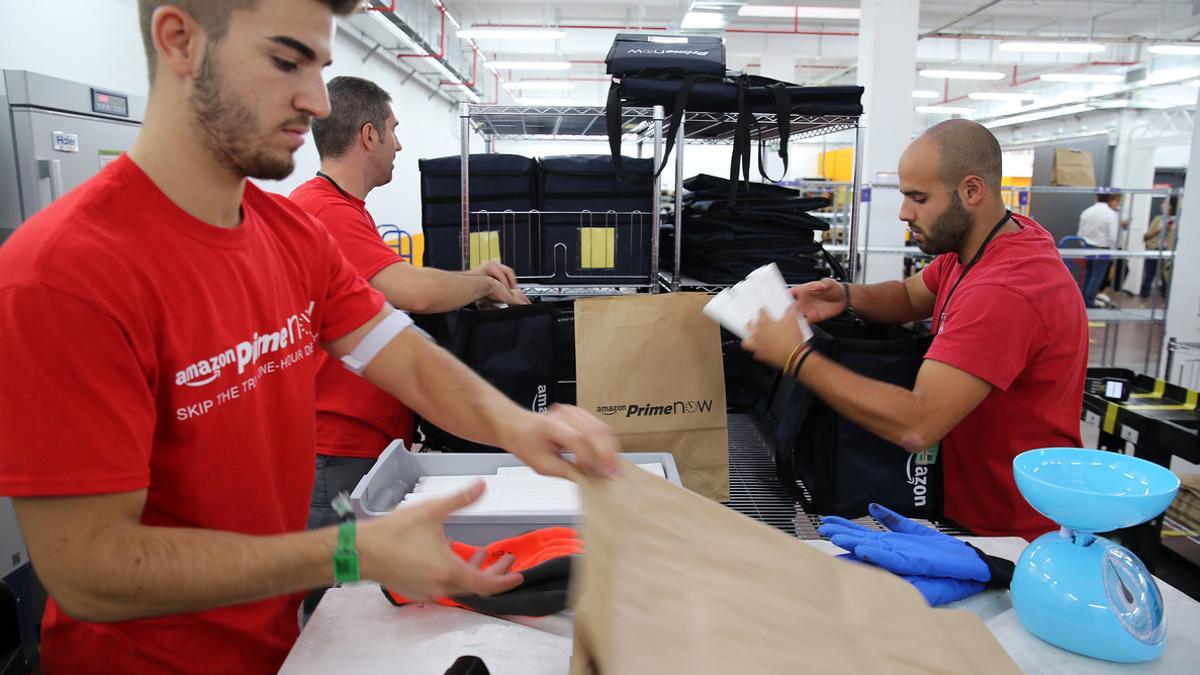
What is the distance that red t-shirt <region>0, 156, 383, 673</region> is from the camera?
88 cm

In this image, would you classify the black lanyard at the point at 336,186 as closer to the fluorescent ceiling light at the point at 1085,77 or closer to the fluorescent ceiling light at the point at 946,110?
the fluorescent ceiling light at the point at 1085,77

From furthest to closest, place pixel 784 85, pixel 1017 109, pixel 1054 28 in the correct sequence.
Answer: pixel 1017 109
pixel 1054 28
pixel 784 85

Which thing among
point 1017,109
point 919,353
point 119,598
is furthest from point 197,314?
point 1017,109

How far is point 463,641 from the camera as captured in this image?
1288mm

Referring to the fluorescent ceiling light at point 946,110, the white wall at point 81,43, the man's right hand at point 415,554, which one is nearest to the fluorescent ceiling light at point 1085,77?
the fluorescent ceiling light at point 946,110

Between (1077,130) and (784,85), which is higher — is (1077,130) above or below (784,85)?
above

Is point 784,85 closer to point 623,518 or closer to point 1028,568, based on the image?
point 1028,568

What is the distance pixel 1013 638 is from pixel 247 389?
134cm

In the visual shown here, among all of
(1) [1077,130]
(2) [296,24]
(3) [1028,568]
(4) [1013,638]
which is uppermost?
(1) [1077,130]

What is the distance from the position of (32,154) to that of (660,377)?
113 inches

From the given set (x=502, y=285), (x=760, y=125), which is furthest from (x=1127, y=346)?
(x=502, y=285)

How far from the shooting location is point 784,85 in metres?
2.67

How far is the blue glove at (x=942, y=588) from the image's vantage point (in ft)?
4.61

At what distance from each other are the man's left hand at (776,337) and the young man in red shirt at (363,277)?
2.96 feet
